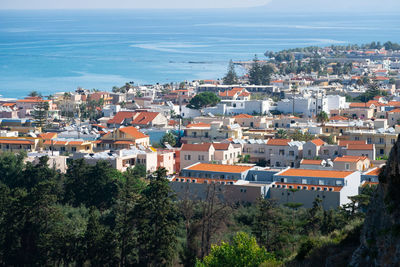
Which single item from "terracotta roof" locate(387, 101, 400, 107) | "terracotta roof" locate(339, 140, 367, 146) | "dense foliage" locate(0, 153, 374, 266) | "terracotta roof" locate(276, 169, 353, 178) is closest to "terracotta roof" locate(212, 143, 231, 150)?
"terracotta roof" locate(339, 140, 367, 146)

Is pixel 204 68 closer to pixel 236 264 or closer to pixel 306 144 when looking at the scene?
pixel 306 144

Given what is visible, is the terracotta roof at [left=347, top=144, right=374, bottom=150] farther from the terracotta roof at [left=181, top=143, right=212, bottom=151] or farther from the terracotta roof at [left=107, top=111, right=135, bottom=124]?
the terracotta roof at [left=107, top=111, right=135, bottom=124]

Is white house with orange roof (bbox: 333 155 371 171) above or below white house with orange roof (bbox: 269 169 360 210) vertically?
above

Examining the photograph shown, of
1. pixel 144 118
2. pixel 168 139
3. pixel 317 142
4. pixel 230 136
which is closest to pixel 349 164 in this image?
pixel 317 142

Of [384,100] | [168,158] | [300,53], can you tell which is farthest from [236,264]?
[300,53]

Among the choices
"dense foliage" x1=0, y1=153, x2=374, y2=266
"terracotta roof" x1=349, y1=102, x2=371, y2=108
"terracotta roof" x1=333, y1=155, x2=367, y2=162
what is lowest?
"dense foliage" x1=0, y1=153, x2=374, y2=266

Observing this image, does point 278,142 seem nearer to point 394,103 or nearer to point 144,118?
point 144,118

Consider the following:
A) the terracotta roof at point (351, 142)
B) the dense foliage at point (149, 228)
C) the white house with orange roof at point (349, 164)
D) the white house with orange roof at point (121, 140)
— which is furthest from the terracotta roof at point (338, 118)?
the dense foliage at point (149, 228)
